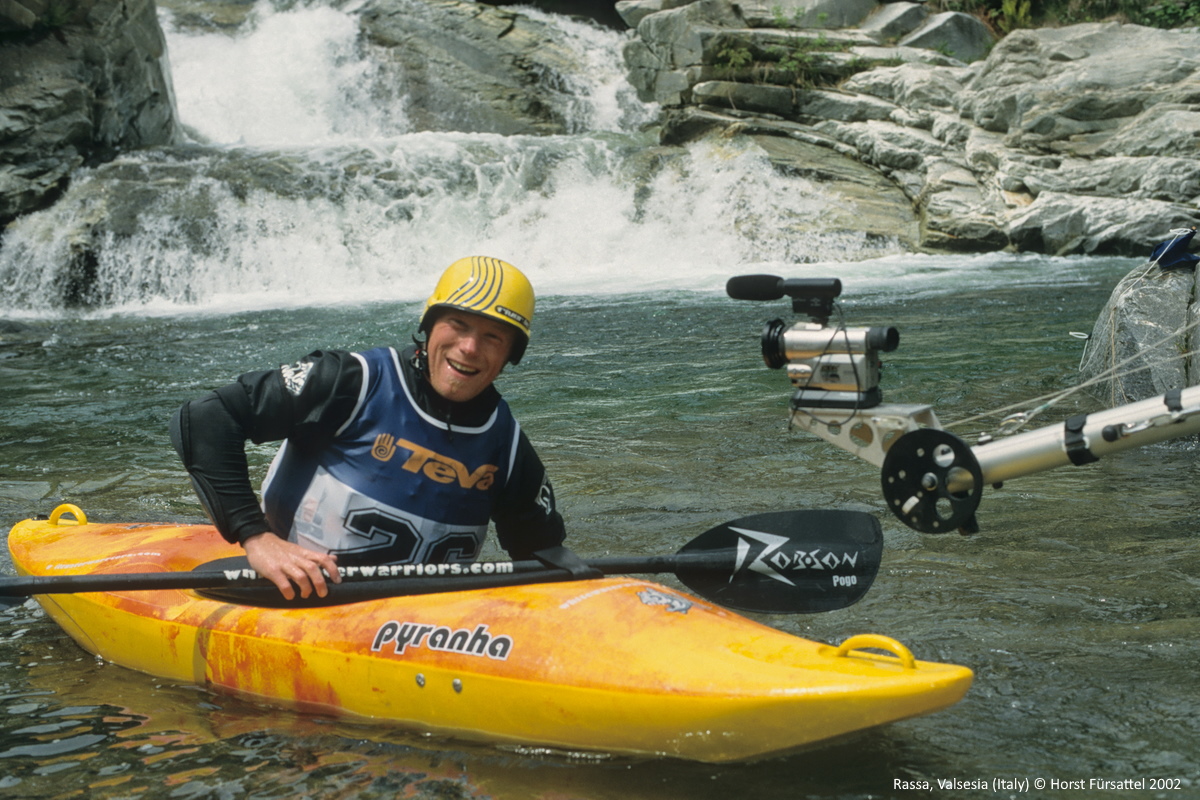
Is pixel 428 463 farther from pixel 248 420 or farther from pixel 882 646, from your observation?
pixel 882 646

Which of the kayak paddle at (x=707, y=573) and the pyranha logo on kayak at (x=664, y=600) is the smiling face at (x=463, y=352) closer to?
Answer: the kayak paddle at (x=707, y=573)

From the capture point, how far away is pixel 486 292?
8.93 ft

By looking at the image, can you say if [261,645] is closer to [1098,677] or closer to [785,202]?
[1098,677]

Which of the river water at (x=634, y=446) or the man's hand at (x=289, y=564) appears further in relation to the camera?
the man's hand at (x=289, y=564)

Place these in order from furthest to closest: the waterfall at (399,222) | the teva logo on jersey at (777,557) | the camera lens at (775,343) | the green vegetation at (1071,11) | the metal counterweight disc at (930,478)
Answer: the green vegetation at (1071,11)
the waterfall at (399,222)
the teva logo on jersey at (777,557)
the camera lens at (775,343)
the metal counterweight disc at (930,478)

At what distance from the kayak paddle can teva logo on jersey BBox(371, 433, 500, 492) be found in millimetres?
226

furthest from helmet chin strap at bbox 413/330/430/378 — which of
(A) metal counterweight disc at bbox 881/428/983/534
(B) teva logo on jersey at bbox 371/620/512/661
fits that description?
(A) metal counterweight disc at bbox 881/428/983/534

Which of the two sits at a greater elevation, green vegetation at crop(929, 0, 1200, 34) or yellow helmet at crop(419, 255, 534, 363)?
green vegetation at crop(929, 0, 1200, 34)

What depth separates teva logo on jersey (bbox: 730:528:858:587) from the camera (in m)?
2.94

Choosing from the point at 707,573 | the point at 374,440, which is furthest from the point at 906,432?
the point at 374,440

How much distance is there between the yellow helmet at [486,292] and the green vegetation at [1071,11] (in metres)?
A: 17.1

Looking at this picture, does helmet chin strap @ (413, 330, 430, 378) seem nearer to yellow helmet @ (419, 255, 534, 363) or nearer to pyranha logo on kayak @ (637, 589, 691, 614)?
yellow helmet @ (419, 255, 534, 363)

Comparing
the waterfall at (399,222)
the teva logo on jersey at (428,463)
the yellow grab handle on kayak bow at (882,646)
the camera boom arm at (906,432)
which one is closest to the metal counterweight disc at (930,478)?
the camera boom arm at (906,432)

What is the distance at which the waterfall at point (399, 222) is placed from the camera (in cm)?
1225
